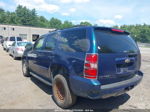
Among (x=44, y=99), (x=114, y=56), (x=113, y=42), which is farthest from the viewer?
(x=44, y=99)

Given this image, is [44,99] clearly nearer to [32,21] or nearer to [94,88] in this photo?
[94,88]

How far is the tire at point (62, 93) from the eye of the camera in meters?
3.64

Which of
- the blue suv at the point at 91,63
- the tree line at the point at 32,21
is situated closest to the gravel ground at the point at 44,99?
the blue suv at the point at 91,63

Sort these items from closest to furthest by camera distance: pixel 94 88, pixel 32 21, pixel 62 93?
pixel 94 88, pixel 62 93, pixel 32 21

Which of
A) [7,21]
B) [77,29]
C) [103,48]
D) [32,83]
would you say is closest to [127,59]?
[103,48]

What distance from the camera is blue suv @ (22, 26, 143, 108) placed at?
3053 mm

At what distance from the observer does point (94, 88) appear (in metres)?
2.98

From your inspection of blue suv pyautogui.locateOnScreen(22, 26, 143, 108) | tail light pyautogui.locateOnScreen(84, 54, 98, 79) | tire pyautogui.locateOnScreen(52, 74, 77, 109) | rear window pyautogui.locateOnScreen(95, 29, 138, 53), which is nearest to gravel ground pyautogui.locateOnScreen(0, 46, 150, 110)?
tire pyautogui.locateOnScreen(52, 74, 77, 109)

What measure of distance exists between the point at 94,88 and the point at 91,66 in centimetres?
44

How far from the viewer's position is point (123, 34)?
154 inches

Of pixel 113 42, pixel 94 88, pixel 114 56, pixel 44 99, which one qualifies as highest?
pixel 113 42

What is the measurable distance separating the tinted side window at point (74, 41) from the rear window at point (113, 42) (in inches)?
11.6

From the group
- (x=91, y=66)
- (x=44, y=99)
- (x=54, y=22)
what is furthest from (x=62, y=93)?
(x=54, y=22)

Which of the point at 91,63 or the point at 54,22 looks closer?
the point at 91,63
